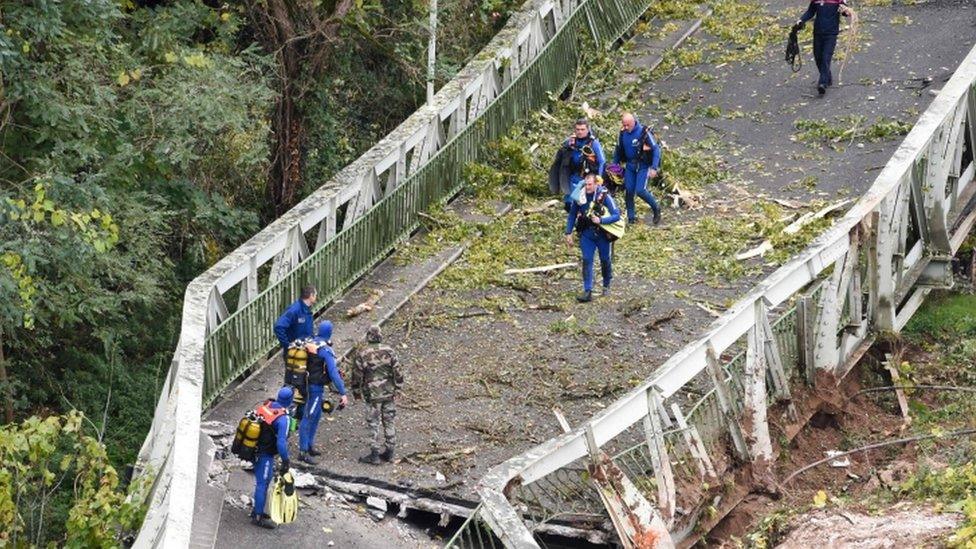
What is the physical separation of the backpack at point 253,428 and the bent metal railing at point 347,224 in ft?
1.40

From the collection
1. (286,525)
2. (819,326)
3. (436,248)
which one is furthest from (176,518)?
(436,248)

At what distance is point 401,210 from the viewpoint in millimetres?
19375

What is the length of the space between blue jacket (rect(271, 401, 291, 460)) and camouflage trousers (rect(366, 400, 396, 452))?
4.07 feet

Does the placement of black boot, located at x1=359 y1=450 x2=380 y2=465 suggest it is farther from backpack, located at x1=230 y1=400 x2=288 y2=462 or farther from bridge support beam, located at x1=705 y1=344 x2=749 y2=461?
bridge support beam, located at x1=705 y1=344 x2=749 y2=461

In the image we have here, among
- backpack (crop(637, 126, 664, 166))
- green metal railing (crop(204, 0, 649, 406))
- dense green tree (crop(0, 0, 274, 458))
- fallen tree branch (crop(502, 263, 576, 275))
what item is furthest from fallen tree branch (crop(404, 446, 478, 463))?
backpack (crop(637, 126, 664, 166))

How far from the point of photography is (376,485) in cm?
1455

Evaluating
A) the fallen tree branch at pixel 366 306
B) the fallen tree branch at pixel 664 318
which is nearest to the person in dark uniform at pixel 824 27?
the fallen tree branch at pixel 664 318

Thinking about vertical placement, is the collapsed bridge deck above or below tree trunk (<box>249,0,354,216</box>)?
below

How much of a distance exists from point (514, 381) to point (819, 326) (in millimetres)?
2965

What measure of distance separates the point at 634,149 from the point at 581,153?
2.14 feet

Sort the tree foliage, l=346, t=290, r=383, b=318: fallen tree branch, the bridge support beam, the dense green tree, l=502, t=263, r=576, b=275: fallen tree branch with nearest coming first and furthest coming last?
the bridge support beam < the tree foliage < the dense green tree < l=346, t=290, r=383, b=318: fallen tree branch < l=502, t=263, r=576, b=275: fallen tree branch

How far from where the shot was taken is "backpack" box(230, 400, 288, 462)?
1366 centimetres

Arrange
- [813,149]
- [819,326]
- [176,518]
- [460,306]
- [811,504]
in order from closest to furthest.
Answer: [176,518]
[811,504]
[819,326]
[460,306]
[813,149]

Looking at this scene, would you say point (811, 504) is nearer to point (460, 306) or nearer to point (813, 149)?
point (460, 306)
